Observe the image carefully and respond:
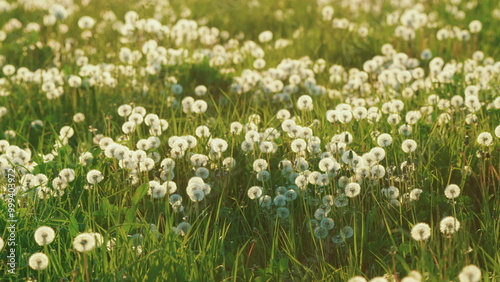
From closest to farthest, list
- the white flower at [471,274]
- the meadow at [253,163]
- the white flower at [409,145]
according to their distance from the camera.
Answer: the white flower at [471,274], the meadow at [253,163], the white flower at [409,145]

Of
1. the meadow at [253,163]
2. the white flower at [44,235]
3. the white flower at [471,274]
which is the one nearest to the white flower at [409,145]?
the meadow at [253,163]

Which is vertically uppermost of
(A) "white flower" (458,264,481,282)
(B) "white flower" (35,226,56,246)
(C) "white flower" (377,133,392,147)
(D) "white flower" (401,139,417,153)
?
(C) "white flower" (377,133,392,147)

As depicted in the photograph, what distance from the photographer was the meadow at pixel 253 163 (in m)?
2.56

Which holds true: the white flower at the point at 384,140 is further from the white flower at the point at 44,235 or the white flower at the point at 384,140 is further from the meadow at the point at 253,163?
the white flower at the point at 44,235

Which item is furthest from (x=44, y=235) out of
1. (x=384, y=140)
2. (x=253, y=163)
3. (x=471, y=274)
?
(x=384, y=140)

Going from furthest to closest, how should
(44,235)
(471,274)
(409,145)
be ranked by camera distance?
(409,145)
(44,235)
(471,274)

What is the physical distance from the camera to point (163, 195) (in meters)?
2.96

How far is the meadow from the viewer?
8.41 feet

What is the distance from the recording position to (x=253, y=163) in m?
3.22

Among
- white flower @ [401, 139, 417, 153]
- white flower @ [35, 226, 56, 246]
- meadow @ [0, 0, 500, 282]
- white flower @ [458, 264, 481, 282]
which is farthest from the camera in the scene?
white flower @ [401, 139, 417, 153]

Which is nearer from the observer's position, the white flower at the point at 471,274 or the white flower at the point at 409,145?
the white flower at the point at 471,274

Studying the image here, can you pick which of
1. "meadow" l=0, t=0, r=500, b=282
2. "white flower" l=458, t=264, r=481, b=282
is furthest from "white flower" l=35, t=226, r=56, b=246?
"white flower" l=458, t=264, r=481, b=282

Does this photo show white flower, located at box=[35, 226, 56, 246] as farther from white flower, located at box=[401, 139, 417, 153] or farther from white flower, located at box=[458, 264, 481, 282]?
white flower, located at box=[401, 139, 417, 153]

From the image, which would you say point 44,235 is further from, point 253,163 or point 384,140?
point 384,140
